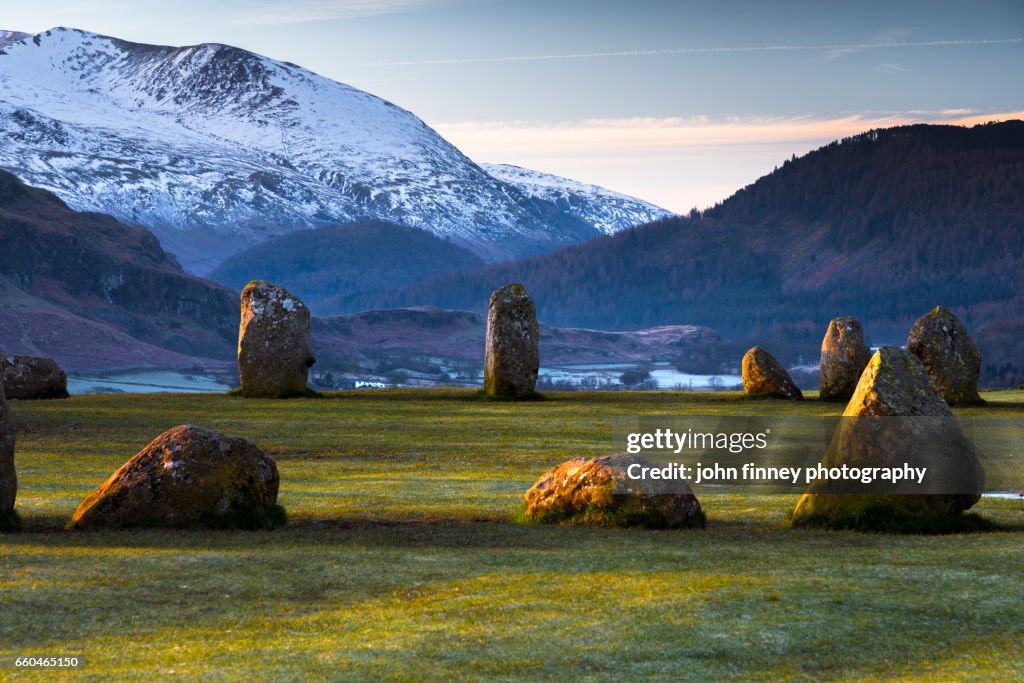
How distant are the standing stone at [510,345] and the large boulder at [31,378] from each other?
605 inches

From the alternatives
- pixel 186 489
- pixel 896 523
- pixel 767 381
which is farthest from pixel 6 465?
pixel 767 381

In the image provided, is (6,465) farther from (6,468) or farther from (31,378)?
(31,378)

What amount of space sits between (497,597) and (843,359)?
122 ft

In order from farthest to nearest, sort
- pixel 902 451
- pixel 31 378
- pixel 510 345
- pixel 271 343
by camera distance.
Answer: pixel 510 345, pixel 271 343, pixel 31 378, pixel 902 451

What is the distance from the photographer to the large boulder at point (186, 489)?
64.5 feet

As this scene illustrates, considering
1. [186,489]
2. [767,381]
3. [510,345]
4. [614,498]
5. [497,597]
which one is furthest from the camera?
[767,381]

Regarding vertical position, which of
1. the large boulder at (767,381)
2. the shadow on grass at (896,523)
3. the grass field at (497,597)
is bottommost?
the grass field at (497,597)

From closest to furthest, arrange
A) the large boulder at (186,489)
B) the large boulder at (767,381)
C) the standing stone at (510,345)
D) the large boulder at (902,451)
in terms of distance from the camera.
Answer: the large boulder at (902,451) → the large boulder at (186,489) → the standing stone at (510,345) → the large boulder at (767,381)

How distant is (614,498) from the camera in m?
20.3

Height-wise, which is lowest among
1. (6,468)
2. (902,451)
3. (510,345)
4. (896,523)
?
(896,523)

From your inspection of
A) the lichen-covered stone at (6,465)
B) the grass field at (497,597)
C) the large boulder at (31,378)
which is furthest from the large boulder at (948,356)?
the lichen-covered stone at (6,465)

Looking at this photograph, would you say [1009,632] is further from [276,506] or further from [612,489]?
[276,506]

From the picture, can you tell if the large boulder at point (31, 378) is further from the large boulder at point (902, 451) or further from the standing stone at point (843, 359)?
the large boulder at point (902, 451)

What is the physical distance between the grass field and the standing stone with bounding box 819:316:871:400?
26.0 metres
